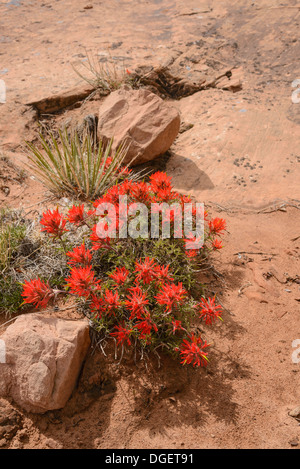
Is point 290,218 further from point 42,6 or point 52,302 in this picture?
point 42,6

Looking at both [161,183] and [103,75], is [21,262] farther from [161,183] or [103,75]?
[103,75]

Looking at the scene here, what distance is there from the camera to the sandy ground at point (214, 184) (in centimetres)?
235

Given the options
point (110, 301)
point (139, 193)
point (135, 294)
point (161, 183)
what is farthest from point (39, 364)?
point (161, 183)

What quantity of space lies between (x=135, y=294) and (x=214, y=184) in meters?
2.44

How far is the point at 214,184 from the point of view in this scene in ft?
14.5

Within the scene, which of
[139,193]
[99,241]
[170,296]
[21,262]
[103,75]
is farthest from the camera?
[103,75]

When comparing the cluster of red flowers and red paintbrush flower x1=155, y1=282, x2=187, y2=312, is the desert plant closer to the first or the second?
the cluster of red flowers

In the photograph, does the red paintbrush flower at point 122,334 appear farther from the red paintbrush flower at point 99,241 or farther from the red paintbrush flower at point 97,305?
the red paintbrush flower at point 99,241

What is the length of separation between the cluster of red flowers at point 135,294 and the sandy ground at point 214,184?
258 millimetres

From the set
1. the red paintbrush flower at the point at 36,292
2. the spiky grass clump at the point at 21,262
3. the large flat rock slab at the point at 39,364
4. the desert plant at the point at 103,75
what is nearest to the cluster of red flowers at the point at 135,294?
the red paintbrush flower at the point at 36,292

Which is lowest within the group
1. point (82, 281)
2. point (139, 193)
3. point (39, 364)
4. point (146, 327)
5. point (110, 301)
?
point (39, 364)

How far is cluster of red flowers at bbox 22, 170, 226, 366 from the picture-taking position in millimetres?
2266

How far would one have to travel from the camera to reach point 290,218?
3.91 metres

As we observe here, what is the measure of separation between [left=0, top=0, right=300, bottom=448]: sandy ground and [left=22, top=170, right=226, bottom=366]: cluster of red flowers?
26 cm
